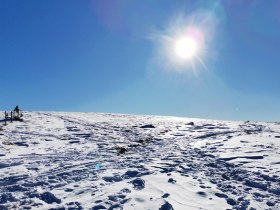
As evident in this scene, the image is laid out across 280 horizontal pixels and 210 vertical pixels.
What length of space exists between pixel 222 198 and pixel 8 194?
6.24m

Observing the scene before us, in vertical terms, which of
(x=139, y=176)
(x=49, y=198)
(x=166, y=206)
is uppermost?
(x=139, y=176)

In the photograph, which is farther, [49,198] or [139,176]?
[139,176]

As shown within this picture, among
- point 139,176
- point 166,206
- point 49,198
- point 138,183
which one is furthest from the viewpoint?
point 139,176

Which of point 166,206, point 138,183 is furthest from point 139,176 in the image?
point 166,206

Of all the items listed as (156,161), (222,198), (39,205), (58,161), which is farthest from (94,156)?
(222,198)

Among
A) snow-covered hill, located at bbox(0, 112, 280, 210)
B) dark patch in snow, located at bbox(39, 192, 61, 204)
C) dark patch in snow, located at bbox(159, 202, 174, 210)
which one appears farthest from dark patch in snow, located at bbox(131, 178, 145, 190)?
dark patch in snow, located at bbox(39, 192, 61, 204)

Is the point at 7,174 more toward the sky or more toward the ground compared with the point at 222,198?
more toward the sky

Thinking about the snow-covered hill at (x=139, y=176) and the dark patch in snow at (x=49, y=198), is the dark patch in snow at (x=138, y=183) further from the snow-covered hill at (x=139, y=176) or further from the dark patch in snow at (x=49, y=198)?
the dark patch in snow at (x=49, y=198)

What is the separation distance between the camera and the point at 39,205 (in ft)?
26.7

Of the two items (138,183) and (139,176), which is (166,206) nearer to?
(138,183)

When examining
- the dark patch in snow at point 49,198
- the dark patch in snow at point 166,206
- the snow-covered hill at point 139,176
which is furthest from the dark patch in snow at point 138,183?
the dark patch in snow at point 49,198

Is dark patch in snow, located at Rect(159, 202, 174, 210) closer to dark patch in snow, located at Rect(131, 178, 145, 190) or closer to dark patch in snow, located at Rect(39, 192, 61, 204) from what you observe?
dark patch in snow, located at Rect(131, 178, 145, 190)

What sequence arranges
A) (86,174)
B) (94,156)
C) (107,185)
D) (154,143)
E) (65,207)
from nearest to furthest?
(65,207) < (107,185) < (86,174) < (94,156) < (154,143)

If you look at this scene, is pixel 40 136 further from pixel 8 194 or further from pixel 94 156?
pixel 8 194
